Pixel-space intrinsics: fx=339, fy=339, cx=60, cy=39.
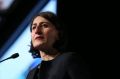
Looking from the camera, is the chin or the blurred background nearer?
the chin

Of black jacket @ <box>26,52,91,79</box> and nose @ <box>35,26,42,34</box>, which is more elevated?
nose @ <box>35,26,42,34</box>

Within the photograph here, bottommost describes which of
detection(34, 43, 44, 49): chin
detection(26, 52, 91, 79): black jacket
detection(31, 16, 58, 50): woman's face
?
detection(26, 52, 91, 79): black jacket

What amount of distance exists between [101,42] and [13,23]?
2.20 ft

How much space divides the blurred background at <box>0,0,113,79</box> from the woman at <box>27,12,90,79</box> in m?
0.55

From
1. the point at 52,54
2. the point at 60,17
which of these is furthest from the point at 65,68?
the point at 60,17

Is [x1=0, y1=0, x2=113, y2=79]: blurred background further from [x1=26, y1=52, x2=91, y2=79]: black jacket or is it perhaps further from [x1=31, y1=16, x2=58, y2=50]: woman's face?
[x1=26, y1=52, x2=91, y2=79]: black jacket

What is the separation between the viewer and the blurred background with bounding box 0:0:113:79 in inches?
90.2

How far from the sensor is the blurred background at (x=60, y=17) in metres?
2.29

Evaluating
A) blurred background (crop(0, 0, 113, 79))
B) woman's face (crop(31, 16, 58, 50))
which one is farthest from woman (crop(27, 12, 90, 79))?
blurred background (crop(0, 0, 113, 79))

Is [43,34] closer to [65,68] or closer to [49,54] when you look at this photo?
[49,54]

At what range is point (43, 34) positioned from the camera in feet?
5.27

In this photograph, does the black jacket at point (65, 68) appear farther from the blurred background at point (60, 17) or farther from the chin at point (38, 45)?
the blurred background at point (60, 17)

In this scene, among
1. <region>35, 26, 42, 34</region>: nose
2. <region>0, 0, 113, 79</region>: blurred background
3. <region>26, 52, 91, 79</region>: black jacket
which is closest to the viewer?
<region>26, 52, 91, 79</region>: black jacket

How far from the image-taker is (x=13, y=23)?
2.48 metres
